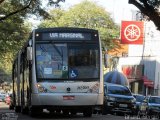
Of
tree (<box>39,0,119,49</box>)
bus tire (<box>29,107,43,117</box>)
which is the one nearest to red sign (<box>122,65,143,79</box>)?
tree (<box>39,0,119,49</box>)

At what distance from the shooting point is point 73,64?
21641 mm

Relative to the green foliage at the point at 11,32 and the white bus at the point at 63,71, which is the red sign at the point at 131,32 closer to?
the green foliage at the point at 11,32

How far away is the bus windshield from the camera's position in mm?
21578

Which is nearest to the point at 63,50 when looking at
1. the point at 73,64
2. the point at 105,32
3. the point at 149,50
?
the point at 73,64

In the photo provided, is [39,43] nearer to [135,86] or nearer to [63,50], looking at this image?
[63,50]

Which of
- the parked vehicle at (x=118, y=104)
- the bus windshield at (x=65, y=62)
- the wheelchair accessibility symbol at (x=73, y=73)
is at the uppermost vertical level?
the bus windshield at (x=65, y=62)

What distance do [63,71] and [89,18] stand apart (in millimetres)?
55043

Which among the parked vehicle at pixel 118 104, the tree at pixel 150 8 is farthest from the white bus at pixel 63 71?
the parked vehicle at pixel 118 104

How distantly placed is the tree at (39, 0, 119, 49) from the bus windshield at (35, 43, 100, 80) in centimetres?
5181

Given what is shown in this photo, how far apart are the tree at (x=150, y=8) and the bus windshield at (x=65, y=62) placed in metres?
3.77

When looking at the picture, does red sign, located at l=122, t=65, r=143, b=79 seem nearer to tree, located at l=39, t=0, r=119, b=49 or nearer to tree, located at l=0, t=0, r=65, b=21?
tree, located at l=39, t=0, r=119, b=49

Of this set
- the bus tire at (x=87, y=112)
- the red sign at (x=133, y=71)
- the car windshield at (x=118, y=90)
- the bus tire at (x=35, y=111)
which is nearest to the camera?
the bus tire at (x=35, y=111)

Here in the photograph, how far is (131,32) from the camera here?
59312mm

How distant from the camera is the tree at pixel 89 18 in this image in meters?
74.7
